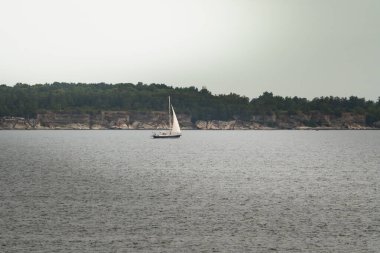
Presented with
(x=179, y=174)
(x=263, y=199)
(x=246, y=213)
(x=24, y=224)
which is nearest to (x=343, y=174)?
(x=179, y=174)

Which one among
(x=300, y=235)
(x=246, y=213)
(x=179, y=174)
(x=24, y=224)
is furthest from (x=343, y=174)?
(x=24, y=224)

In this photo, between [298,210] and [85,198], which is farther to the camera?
[85,198]

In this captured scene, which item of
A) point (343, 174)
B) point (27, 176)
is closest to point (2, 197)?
point (27, 176)

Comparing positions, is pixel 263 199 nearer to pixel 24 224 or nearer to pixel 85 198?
pixel 85 198

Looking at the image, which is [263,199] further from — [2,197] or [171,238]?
[2,197]

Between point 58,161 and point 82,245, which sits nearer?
point 82,245

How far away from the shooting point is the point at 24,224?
3909cm

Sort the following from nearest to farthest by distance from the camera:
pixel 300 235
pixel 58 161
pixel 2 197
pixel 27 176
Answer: pixel 300 235, pixel 2 197, pixel 27 176, pixel 58 161

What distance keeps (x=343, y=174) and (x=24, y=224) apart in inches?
1962

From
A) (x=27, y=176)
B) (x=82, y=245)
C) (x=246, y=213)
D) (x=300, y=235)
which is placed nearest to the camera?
(x=82, y=245)

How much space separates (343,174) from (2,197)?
147 feet

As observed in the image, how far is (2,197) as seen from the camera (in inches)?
2029

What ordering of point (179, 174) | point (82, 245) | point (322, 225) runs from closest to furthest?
1. point (82, 245)
2. point (322, 225)
3. point (179, 174)

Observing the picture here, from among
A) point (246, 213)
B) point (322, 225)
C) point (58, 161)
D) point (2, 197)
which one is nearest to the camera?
point (322, 225)
